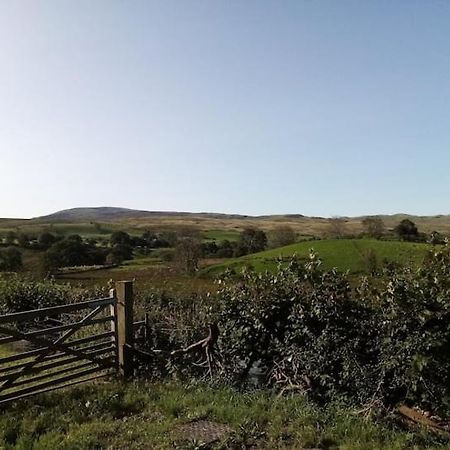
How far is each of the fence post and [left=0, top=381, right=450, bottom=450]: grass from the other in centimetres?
114

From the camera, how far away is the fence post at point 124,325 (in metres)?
8.73

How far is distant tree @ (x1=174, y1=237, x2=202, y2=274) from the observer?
43.8 metres

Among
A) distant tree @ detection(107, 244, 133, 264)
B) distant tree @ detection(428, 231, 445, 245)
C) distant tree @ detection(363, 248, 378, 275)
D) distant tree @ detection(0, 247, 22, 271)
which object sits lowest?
distant tree @ detection(107, 244, 133, 264)

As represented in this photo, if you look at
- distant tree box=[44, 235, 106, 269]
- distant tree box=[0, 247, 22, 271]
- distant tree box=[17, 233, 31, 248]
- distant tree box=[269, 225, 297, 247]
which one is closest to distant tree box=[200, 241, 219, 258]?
distant tree box=[269, 225, 297, 247]

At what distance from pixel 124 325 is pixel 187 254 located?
1493 inches

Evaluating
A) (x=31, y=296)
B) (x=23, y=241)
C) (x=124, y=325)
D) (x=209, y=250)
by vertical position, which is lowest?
(x=209, y=250)

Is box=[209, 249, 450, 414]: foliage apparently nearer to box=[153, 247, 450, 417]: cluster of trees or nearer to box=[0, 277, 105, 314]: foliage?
box=[153, 247, 450, 417]: cluster of trees

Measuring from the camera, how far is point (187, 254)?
4669 cm

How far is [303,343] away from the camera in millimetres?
7832

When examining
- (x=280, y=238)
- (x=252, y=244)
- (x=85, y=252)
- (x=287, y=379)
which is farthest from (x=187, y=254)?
(x=287, y=379)

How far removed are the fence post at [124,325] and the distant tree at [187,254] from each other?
33011 mm

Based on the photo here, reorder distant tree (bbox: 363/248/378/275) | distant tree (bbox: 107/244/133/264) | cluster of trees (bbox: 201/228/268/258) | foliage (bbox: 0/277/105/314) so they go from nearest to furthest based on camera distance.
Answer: distant tree (bbox: 363/248/378/275) → foliage (bbox: 0/277/105/314) → distant tree (bbox: 107/244/133/264) → cluster of trees (bbox: 201/228/268/258)

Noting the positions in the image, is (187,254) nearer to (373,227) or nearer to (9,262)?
(9,262)

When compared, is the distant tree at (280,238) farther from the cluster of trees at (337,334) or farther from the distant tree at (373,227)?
the cluster of trees at (337,334)
